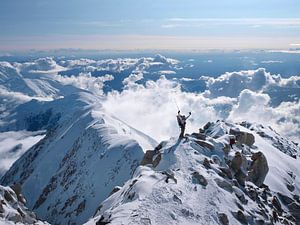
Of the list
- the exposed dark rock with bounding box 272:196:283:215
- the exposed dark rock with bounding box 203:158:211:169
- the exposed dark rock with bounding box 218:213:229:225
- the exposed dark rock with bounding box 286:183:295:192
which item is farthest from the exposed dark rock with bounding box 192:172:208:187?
the exposed dark rock with bounding box 286:183:295:192

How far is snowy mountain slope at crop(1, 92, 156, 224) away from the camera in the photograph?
11038cm

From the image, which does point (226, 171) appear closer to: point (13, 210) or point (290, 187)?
point (290, 187)

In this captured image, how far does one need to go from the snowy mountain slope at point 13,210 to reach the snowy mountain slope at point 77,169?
3919 centimetres

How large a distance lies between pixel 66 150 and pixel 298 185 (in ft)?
371

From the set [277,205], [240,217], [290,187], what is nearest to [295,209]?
[277,205]

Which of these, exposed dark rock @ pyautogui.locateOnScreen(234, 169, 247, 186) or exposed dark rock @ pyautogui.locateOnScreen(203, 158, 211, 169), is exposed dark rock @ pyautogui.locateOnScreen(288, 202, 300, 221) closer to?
exposed dark rock @ pyautogui.locateOnScreen(234, 169, 247, 186)

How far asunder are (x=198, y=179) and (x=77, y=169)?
98.0 meters

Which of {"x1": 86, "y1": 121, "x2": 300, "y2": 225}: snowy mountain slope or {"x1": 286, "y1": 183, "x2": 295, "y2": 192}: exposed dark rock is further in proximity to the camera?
{"x1": 286, "y1": 183, "x2": 295, "y2": 192}: exposed dark rock

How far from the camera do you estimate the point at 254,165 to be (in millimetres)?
60344

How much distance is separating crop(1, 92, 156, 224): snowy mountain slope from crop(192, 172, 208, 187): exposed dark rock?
201ft

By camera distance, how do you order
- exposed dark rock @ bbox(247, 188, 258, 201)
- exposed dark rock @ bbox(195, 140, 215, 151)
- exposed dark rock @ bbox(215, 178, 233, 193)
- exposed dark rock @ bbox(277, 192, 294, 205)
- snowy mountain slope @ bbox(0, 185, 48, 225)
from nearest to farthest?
exposed dark rock @ bbox(215, 178, 233, 193), exposed dark rock @ bbox(247, 188, 258, 201), snowy mountain slope @ bbox(0, 185, 48, 225), exposed dark rock @ bbox(195, 140, 215, 151), exposed dark rock @ bbox(277, 192, 294, 205)

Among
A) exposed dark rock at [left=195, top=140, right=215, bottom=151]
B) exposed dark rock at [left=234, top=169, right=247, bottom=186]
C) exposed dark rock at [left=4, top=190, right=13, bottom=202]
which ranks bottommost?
exposed dark rock at [left=4, top=190, right=13, bottom=202]

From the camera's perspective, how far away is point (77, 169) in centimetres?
13675

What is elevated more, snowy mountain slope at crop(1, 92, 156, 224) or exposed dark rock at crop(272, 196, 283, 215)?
exposed dark rock at crop(272, 196, 283, 215)
